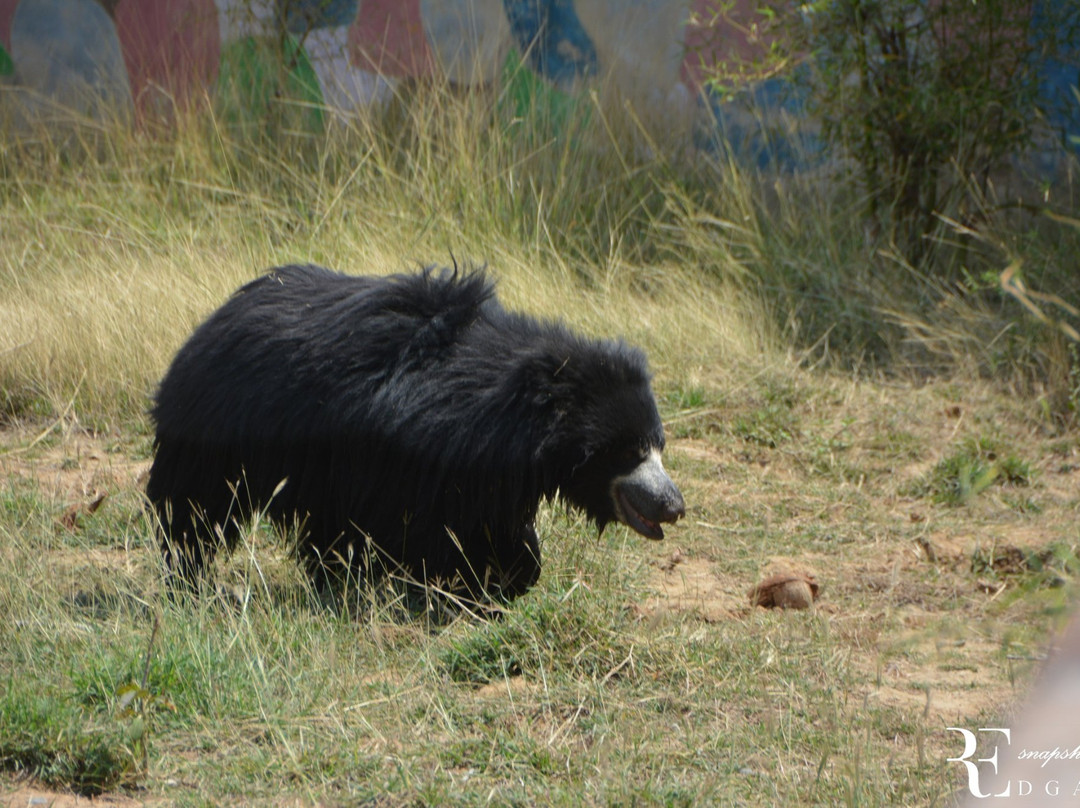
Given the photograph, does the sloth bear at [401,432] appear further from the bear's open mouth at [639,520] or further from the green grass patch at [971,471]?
the green grass patch at [971,471]

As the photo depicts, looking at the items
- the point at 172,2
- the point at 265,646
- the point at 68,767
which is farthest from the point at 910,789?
the point at 172,2

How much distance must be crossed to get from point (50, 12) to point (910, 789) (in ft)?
29.1

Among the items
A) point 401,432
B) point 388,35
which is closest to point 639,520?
point 401,432

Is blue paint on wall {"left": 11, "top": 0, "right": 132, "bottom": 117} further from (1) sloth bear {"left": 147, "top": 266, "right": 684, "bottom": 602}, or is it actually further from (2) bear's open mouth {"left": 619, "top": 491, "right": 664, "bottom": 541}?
(2) bear's open mouth {"left": 619, "top": 491, "right": 664, "bottom": 541}

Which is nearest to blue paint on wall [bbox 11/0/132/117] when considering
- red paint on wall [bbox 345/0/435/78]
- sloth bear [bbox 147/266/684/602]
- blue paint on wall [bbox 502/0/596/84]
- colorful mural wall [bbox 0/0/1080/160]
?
colorful mural wall [bbox 0/0/1080/160]

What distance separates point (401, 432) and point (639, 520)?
0.77 metres

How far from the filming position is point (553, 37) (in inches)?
343

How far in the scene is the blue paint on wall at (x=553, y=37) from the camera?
8641mm

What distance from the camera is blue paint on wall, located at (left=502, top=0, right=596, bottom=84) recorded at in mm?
8641

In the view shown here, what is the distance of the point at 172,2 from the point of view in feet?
29.0

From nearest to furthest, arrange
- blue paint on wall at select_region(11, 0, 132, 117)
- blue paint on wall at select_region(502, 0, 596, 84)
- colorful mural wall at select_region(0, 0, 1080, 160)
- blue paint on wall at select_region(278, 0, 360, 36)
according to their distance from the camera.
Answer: colorful mural wall at select_region(0, 0, 1080, 160), blue paint on wall at select_region(278, 0, 360, 36), blue paint on wall at select_region(502, 0, 596, 84), blue paint on wall at select_region(11, 0, 132, 117)

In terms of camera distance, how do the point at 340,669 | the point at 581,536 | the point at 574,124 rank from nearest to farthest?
the point at 340,669, the point at 581,536, the point at 574,124

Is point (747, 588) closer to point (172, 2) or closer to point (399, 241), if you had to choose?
point (399, 241)

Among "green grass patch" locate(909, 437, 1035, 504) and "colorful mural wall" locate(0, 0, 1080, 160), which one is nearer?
"green grass patch" locate(909, 437, 1035, 504)
